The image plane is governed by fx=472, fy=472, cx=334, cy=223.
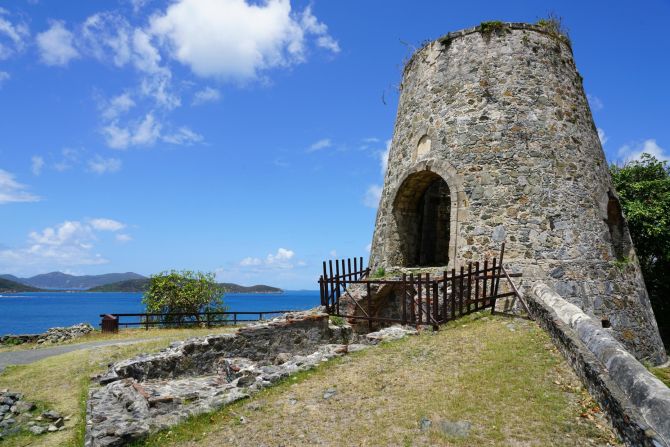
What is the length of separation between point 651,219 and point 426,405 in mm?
17258

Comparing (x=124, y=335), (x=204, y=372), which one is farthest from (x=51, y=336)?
(x=204, y=372)

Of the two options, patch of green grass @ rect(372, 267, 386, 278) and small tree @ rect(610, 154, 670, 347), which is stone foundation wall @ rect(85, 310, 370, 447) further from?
small tree @ rect(610, 154, 670, 347)

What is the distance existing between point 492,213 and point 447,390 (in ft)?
21.8

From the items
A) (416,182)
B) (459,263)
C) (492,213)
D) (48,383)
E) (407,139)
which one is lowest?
(48,383)

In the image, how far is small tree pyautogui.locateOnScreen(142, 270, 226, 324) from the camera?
1017 inches

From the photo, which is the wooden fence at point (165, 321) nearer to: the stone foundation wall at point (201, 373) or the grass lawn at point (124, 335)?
the grass lawn at point (124, 335)

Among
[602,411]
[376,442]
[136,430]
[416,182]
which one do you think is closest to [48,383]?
[136,430]

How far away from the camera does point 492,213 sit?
1230 cm

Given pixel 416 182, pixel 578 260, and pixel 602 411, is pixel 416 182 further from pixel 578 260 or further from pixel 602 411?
pixel 602 411

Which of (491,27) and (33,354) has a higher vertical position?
(491,27)

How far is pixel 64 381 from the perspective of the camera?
1223cm

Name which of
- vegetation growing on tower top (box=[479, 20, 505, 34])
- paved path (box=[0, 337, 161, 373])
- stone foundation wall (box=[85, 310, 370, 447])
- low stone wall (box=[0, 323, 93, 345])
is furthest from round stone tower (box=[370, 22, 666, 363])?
low stone wall (box=[0, 323, 93, 345])

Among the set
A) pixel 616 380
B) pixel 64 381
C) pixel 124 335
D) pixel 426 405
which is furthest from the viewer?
pixel 124 335

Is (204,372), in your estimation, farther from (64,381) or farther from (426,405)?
(426,405)
